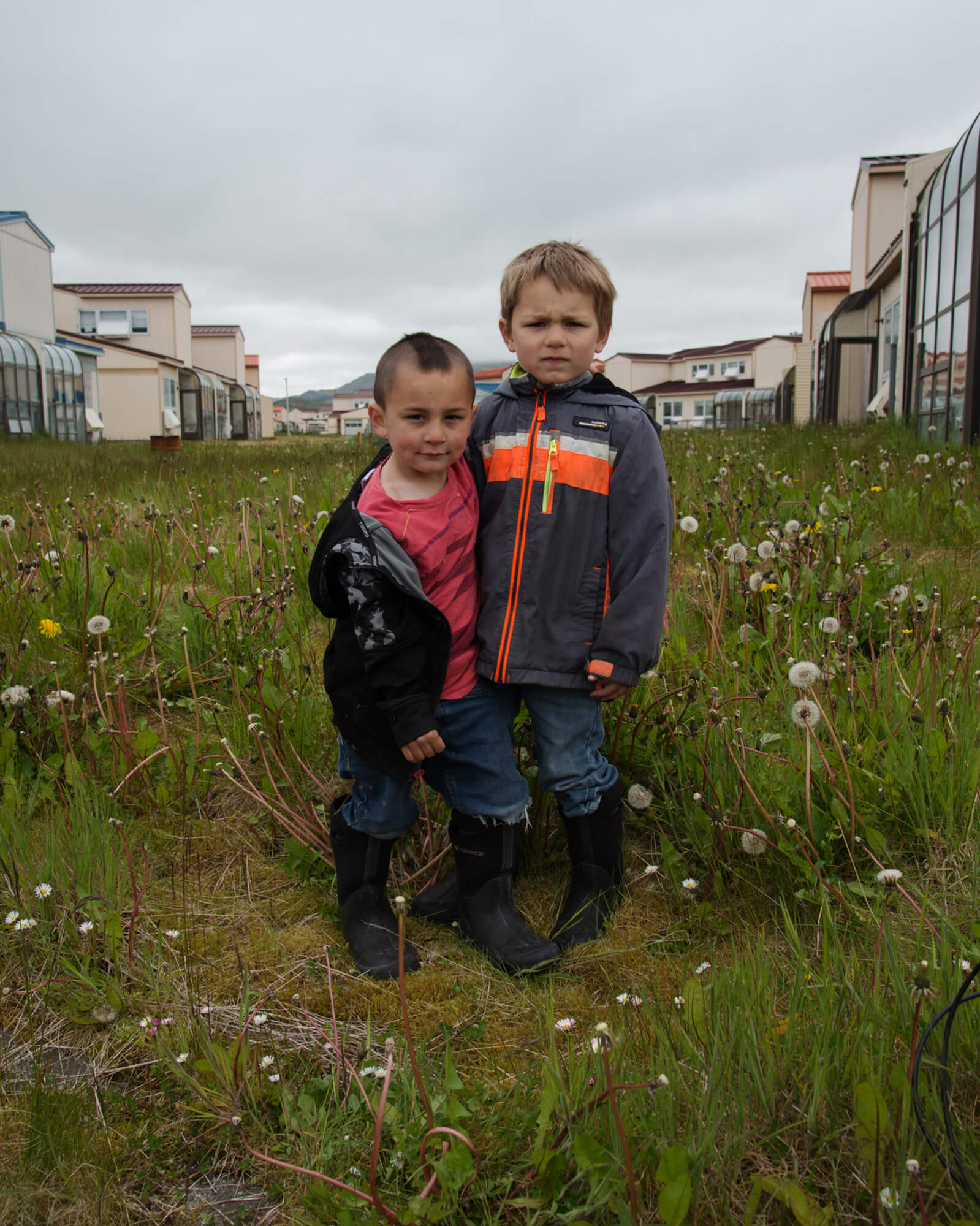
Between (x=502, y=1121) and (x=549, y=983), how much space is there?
1.58 ft

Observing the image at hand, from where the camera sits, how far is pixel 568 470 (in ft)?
7.08

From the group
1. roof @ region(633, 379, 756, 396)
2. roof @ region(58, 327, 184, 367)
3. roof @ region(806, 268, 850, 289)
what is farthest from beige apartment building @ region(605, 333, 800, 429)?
roof @ region(58, 327, 184, 367)

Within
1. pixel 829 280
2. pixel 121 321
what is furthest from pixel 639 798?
pixel 121 321

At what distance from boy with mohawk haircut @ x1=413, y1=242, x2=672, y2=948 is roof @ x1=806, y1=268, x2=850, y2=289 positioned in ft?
117

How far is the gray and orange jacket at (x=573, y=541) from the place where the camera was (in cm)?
211

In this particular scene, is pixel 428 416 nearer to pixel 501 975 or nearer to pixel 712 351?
pixel 501 975

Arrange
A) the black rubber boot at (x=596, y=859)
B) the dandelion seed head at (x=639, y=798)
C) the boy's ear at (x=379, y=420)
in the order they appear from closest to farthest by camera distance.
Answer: the boy's ear at (x=379, y=420) < the black rubber boot at (x=596, y=859) < the dandelion seed head at (x=639, y=798)

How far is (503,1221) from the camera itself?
137 centimetres

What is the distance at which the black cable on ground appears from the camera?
48.2 inches

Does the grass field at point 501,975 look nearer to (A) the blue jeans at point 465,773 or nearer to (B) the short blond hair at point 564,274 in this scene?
(A) the blue jeans at point 465,773

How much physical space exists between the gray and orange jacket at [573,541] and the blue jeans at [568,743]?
84 millimetres

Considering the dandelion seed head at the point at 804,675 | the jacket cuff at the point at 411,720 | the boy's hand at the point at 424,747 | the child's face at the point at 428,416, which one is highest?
the child's face at the point at 428,416

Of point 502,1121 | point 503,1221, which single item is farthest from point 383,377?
point 503,1221

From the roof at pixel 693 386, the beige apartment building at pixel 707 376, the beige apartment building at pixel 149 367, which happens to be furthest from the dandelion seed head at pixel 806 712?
the roof at pixel 693 386
